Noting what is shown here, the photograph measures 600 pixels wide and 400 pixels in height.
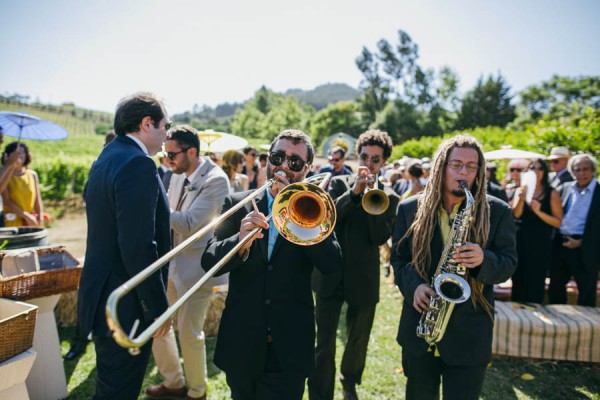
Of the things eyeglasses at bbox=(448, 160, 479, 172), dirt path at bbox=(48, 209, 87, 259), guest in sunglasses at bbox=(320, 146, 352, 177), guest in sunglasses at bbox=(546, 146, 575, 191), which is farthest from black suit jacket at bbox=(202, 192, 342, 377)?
dirt path at bbox=(48, 209, 87, 259)

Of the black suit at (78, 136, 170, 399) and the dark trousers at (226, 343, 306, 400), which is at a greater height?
the black suit at (78, 136, 170, 399)

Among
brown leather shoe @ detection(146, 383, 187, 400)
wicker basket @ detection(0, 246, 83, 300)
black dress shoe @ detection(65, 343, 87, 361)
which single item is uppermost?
wicker basket @ detection(0, 246, 83, 300)

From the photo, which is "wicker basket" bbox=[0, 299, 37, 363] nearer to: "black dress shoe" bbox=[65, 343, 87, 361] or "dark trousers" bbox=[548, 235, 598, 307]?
"black dress shoe" bbox=[65, 343, 87, 361]

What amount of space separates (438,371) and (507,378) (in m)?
2.43

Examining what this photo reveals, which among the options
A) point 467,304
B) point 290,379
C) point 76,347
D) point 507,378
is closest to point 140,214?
point 290,379

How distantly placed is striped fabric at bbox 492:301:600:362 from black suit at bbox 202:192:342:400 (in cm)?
347

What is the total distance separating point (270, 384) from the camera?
2270 millimetres

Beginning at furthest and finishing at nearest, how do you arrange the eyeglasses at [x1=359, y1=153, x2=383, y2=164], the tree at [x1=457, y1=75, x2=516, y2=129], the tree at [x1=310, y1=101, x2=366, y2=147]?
the tree at [x1=310, y1=101, x2=366, y2=147]
the tree at [x1=457, y1=75, x2=516, y2=129]
the eyeglasses at [x1=359, y1=153, x2=383, y2=164]

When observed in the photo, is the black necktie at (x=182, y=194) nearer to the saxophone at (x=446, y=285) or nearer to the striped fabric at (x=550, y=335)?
the saxophone at (x=446, y=285)

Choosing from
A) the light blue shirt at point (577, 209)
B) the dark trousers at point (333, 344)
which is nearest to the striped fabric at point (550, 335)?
the light blue shirt at point (577, 209)

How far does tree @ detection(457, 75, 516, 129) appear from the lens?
5416 cm

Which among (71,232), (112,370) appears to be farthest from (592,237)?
(71,232)

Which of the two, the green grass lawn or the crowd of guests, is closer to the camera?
the crowd of guests

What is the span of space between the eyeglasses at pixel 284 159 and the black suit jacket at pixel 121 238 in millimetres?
818
